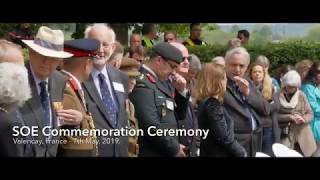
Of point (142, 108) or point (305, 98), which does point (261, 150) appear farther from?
point (142, 108)

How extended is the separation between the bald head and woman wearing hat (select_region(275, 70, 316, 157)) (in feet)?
8.71

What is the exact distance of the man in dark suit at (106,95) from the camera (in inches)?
373

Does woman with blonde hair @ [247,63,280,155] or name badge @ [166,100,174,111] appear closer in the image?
name badge @ [166,100,174,111]

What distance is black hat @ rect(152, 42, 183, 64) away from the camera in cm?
966

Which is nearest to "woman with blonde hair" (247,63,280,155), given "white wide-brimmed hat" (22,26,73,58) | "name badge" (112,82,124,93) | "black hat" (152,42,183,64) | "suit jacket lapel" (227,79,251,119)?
"suit jacket lapel" (227,79,251,119)

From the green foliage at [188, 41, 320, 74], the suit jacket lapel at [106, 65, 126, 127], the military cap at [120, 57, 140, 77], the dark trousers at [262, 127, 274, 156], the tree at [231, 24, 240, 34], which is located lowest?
the dark trousers at [262, 127, 274, 156]

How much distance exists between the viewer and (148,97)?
957 centimetres

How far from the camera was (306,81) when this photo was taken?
997 cm

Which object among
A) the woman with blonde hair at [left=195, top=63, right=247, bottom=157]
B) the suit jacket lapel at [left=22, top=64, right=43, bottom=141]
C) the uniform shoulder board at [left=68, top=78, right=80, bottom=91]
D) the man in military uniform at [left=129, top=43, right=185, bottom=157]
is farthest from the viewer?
the woman with blonde hair at [left=195, top=63, right=247, bottom=157]

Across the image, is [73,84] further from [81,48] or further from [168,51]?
[168,51]

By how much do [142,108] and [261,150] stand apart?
51.6 inches

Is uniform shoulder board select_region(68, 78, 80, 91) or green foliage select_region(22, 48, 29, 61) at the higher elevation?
green foliage select_region(22, 48, 29, 61)

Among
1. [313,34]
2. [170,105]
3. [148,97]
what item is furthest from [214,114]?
[313,34]

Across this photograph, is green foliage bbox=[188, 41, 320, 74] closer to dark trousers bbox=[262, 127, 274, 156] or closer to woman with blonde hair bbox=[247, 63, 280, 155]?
woman with blonde hair bbox=[247, 63, 280, 155]
